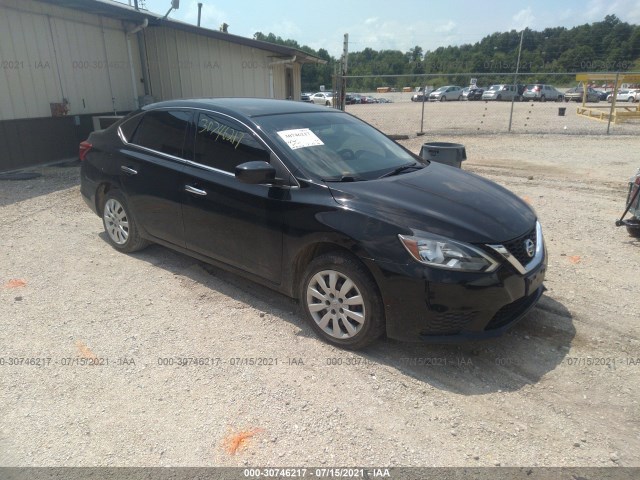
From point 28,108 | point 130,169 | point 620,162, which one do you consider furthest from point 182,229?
point 620,162

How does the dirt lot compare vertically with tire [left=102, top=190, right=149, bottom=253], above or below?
below

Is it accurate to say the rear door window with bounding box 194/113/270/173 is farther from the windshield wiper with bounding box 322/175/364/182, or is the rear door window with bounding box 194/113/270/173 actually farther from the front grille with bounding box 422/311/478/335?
the front grille with bounding box 422/311/478/335

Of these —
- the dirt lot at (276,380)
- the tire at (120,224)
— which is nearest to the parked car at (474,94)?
the dirt lot at (276,380)

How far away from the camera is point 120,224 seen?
201 inches

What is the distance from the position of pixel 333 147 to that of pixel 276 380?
1967 mm

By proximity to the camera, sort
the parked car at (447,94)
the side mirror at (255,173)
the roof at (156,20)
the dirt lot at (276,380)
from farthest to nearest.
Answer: the parked car at (447,94) → the roof at (156,20) → the side mirror at (255,173) → the dirt lot at (276,380)

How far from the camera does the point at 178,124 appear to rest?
4.41 meters

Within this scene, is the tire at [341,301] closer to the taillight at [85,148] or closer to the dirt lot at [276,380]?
the dirt lot at [276,380]

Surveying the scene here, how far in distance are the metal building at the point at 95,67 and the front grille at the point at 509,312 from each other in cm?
1027

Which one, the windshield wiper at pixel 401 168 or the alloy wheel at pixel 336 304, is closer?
the alloy wheel at pixel 336 304

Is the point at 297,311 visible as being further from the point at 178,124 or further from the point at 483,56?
the point at 483,56

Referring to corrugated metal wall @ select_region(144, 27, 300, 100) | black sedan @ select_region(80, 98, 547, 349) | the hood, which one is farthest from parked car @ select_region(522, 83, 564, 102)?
the hood

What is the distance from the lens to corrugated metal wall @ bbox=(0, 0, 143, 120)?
31.2ft

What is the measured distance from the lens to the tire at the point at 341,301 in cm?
317
